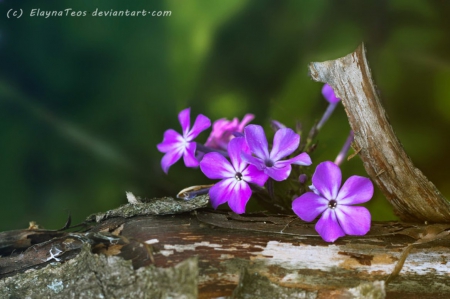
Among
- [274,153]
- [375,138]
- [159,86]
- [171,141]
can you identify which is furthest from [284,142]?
[159,86]

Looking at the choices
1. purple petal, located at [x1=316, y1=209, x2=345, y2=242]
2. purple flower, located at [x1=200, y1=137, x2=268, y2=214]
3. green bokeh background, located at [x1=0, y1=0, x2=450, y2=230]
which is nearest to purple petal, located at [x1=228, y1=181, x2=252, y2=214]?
purple flower, located at [x1=200, y1=137, x2=268, y2=214]

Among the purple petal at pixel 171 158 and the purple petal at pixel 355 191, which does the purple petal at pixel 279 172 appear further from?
the purple petal at pixel 171 158

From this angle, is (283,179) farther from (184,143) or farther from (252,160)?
(184,143)

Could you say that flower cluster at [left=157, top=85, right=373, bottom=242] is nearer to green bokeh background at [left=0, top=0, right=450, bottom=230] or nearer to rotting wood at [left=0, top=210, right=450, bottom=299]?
rotting wood at [left=0, top=210, right=450, bottom=299]

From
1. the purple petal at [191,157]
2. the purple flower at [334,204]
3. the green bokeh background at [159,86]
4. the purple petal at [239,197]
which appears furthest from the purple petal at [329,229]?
the green bokeh background at [159,86]

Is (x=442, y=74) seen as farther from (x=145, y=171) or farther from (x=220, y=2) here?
(x=145, y=171)

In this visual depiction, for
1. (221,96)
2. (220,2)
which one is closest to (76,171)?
(221,96)
